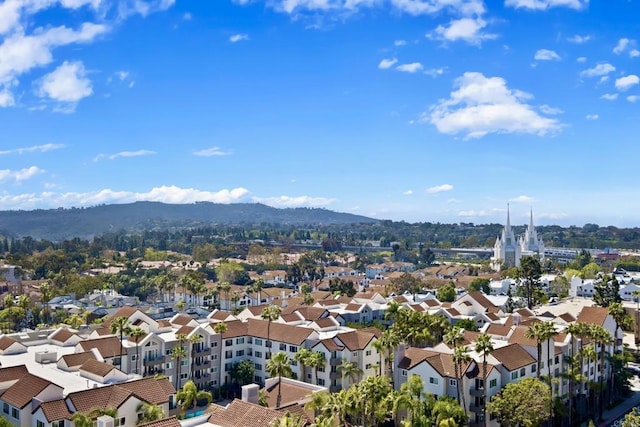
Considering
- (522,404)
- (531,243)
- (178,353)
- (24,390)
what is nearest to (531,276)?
(522,404)

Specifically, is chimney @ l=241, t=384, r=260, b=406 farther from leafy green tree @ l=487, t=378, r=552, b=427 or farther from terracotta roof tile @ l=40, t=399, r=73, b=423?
leafy green tree @ l=487, t=378, r=552, b=427

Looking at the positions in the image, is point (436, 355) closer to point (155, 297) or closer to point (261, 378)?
point (261, 378)

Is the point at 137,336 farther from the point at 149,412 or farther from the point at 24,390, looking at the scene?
the point at 149,412

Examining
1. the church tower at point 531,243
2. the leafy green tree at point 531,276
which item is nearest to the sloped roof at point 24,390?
the leafy green tree at point 531,276

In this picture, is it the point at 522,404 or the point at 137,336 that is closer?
the point at 522,404

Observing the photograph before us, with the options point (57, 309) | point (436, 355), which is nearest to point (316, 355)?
point (436, 355)

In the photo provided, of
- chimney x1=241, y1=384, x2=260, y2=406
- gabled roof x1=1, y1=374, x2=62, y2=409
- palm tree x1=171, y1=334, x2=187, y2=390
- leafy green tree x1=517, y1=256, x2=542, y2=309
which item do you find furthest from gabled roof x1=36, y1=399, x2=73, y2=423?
leafy green tree x1=517, y1=256, x2=542, y2=309

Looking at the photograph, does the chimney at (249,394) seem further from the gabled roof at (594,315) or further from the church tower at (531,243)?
the church tower at (531,243)
